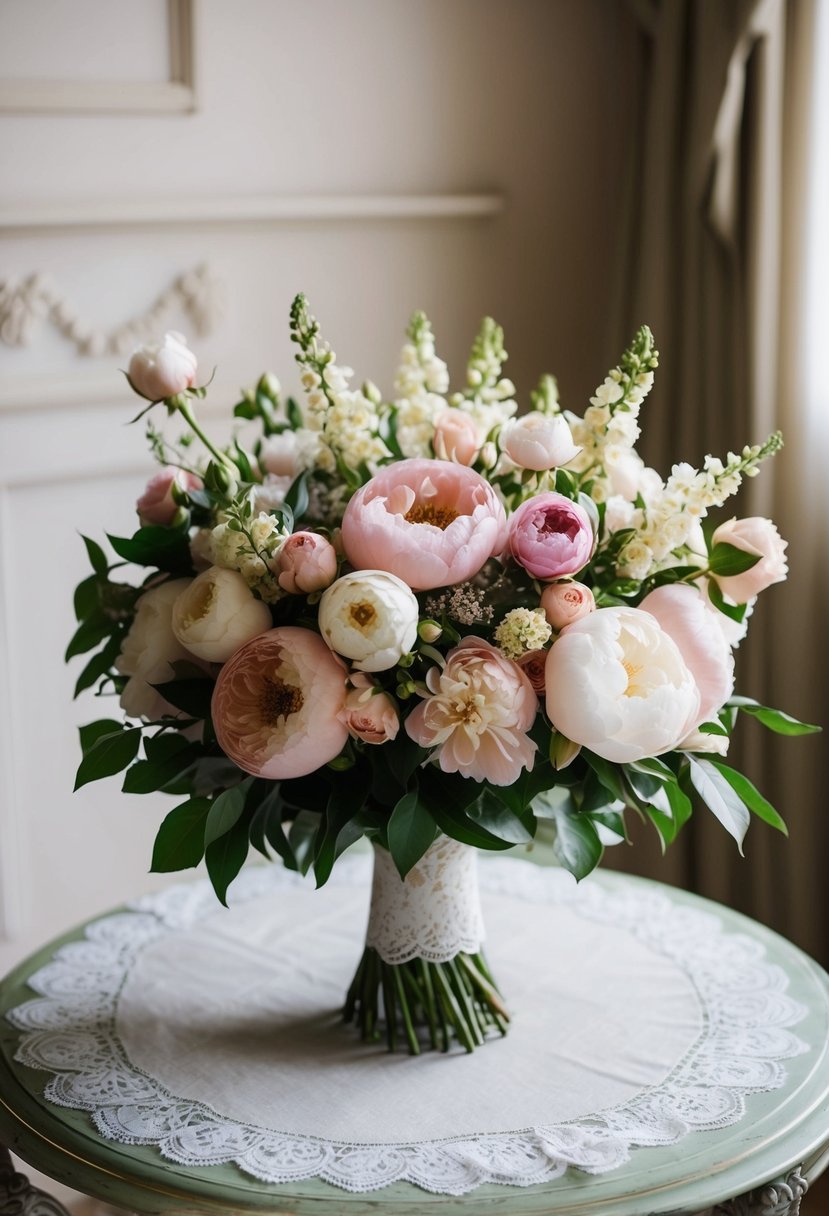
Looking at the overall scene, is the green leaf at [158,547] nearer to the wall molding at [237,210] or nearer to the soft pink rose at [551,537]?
the soft pink rose at [551,537]

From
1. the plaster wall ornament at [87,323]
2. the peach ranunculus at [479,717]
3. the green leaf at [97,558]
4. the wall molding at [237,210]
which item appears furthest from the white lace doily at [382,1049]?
the wall molding at [237,210]

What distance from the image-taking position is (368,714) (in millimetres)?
938

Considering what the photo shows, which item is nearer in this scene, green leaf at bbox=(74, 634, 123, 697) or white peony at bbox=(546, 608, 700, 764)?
white peony at bbox=(546, 608, 700, 764)

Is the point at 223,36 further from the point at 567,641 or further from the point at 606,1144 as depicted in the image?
the point at 606,1144

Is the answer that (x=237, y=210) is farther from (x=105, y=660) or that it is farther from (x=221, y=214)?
(x=105, y=660)

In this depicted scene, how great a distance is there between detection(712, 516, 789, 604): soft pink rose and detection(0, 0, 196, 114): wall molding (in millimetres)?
1113

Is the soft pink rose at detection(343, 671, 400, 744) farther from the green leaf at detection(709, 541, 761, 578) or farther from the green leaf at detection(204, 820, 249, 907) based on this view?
the green leaf at detection(709, 541, 761, 578)

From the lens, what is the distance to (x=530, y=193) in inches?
87.3

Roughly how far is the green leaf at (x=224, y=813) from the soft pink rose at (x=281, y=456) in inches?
11.8

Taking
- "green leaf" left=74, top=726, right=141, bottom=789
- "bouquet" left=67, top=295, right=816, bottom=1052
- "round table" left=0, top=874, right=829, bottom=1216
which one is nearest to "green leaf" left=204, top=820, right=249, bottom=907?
"bouquet" left=67, top=295, right=816, bottom=1052

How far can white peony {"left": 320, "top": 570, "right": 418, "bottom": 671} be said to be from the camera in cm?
91

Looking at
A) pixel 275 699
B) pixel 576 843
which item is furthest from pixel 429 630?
pixel 576 843

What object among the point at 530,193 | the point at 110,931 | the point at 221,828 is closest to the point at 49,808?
the point at 110,931

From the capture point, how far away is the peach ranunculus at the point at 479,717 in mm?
932
